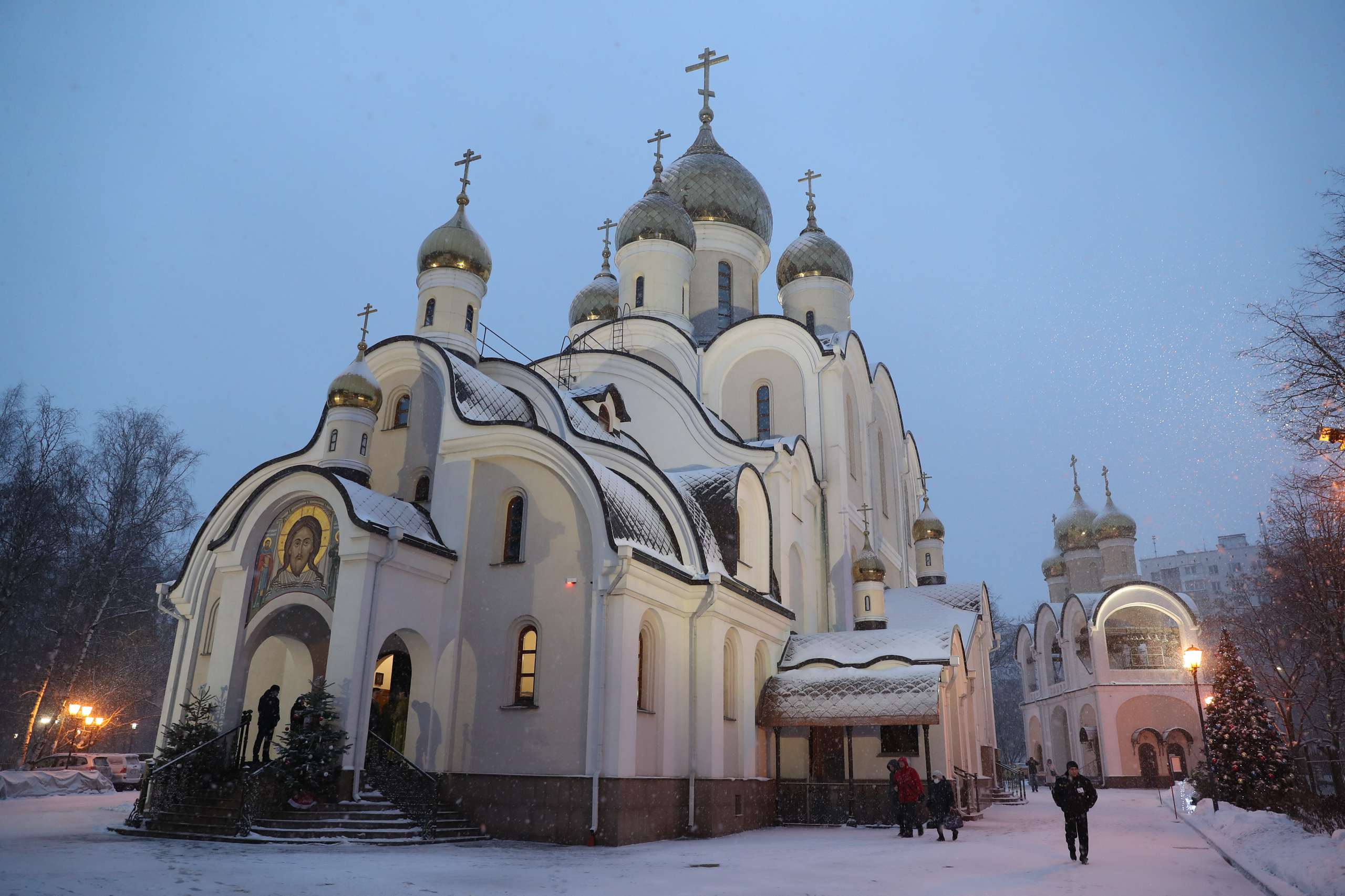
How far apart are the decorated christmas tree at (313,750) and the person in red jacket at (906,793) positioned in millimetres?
7413

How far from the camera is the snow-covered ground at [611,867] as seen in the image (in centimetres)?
717

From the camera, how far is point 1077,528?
1567 inches

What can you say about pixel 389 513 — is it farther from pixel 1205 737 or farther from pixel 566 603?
pixel 1205 737

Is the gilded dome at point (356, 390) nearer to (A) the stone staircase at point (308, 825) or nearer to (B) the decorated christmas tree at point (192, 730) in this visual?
(B) the decorated christmas tree at point (192, 730)

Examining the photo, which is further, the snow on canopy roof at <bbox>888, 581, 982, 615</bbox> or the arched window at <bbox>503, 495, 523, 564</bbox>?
the snow on canopy roof at <bbox>888, 581, 982, 615</bbox>

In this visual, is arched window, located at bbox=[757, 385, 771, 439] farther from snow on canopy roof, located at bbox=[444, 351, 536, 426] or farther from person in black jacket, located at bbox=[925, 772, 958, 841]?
person in black jacket, located at bbox=[925, 772, 958, 841]

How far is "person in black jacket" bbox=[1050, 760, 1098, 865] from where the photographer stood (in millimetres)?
9938

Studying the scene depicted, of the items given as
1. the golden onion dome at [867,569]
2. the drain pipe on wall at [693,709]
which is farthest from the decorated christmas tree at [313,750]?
the golden onion dome at [867,569]

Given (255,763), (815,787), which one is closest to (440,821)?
(255,763)

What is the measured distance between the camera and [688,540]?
14273 millimetres

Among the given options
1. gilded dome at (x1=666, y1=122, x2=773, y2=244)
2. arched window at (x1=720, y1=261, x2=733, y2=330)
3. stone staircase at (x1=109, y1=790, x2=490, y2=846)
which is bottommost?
stone staircase at (x1=109, y1=790, x2=490, y2=846)

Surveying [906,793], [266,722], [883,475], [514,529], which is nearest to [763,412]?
[883,475]

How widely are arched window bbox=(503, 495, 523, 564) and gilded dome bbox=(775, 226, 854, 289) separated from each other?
15363 millimetres

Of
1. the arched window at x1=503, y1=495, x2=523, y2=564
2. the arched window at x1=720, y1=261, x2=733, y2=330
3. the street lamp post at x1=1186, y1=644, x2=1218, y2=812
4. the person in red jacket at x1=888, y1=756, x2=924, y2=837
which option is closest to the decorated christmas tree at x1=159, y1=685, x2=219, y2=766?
the arched window at x1=503, y1=495, x2=523, y2=564
